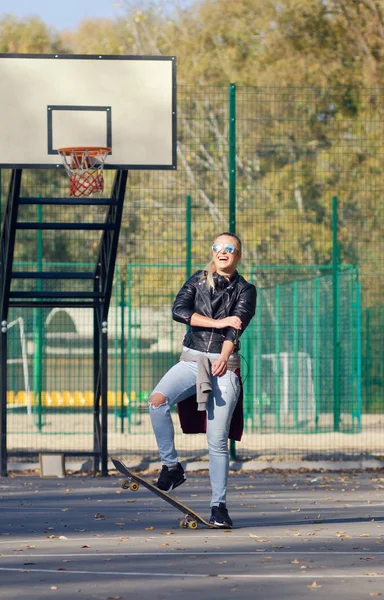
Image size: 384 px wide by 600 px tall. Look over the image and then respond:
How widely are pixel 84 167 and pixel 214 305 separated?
4.12m

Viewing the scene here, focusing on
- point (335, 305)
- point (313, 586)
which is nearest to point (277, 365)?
point (335, 305)

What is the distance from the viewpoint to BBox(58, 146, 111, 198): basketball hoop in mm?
11836

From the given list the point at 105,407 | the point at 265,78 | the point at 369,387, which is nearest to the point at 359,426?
the point at 369,387

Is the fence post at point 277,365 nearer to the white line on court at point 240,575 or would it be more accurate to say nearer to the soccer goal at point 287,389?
the soccer goal at point 287,389

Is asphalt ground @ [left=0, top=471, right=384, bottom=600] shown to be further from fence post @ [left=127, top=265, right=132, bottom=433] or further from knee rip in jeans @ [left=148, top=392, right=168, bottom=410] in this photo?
fence post @ [left=127, top=265, right=132, bottom=433]

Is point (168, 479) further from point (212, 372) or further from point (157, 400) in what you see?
point (212, 372)

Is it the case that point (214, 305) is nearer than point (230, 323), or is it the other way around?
point (230, 323)

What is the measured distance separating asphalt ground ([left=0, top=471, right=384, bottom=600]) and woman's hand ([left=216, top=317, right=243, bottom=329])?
1319 mm

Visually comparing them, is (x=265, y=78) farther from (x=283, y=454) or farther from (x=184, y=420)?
(x=184, y=420)

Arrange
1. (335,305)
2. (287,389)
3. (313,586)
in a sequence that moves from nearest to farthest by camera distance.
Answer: (313,586) < (335,305) < (287,389)

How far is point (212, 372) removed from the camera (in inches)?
313

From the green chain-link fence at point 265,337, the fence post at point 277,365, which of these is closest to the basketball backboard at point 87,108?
the green chain-link fence at point 265,337

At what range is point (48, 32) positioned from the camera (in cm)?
4756

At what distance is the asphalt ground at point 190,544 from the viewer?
19.4 feet
